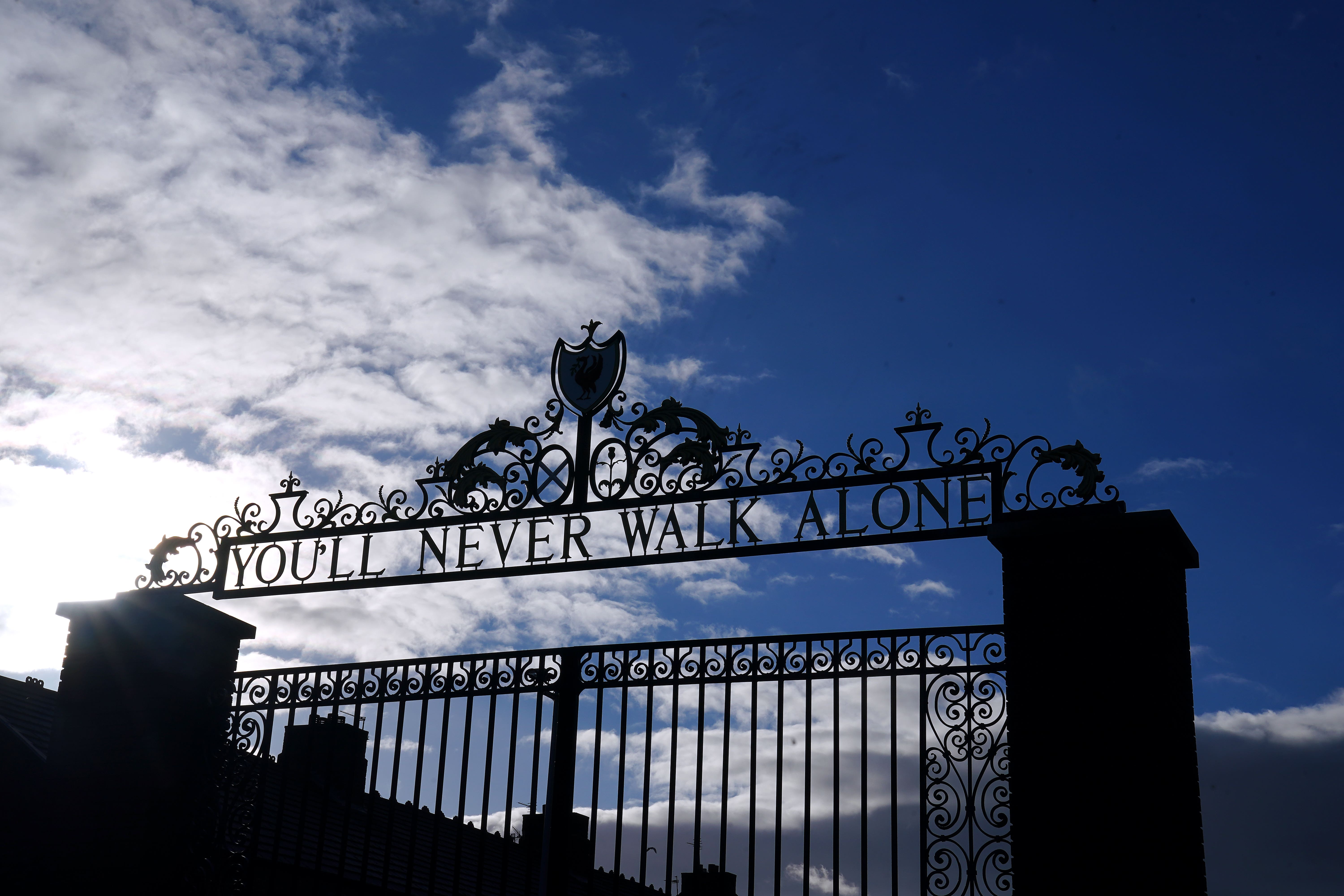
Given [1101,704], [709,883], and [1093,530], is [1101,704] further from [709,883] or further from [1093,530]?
[709,883]

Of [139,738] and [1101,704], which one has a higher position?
[1101,704]

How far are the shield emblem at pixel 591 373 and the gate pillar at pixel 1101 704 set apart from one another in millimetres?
2952

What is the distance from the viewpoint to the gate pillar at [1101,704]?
701cm

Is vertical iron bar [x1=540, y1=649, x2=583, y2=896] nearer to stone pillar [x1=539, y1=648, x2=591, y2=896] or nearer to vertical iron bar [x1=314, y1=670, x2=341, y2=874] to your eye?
stone pillar [x1=539, y1=648, x2=591, y2=896]

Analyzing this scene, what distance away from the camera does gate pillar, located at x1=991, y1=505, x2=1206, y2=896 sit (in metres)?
7.01

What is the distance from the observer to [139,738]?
958 cm

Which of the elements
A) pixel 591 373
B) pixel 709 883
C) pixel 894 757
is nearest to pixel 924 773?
pixel 894 757

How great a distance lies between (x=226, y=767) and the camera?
9.83 m

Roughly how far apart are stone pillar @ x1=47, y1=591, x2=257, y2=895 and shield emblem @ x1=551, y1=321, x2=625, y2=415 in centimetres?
322

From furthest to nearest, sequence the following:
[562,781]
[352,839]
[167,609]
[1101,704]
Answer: [352,839] < [167,609] < [562,781] < [1101,704]

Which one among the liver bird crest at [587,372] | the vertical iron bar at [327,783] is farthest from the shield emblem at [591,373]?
the vertical iron bar at [327,783]

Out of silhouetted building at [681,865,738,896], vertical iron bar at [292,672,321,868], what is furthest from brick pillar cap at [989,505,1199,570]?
vertical iron bar at [292,672,321,868]

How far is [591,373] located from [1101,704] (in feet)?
13.6

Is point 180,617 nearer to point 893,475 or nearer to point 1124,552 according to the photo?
point 893,475
